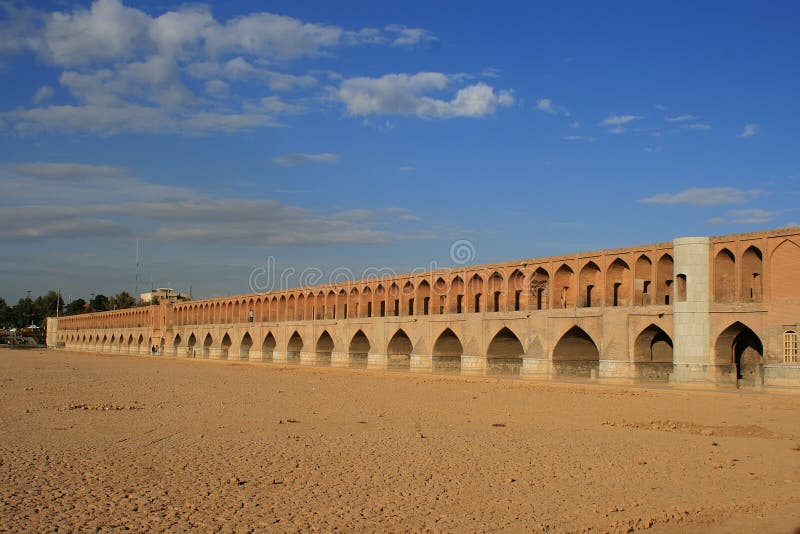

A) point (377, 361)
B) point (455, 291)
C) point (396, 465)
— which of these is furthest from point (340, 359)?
point (396, 465)

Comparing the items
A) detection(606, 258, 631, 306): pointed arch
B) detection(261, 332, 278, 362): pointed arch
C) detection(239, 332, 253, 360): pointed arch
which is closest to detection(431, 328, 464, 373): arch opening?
detection(606, 258, 631, 306): pointed arch

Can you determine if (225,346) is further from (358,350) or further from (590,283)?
(590,283)

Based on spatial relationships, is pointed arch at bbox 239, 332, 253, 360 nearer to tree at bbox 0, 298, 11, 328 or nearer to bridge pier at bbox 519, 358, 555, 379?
bridge pier at bbox 519, 358, 555, 379

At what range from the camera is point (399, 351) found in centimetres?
3628

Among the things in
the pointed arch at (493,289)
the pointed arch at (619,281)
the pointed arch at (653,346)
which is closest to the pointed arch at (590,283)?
the pointed arch at (619,281)

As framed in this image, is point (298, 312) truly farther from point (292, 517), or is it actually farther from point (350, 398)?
point (292, 517)

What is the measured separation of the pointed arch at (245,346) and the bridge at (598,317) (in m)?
10.7

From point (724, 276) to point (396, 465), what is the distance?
53.4ft

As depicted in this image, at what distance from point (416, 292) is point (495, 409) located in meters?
18.4

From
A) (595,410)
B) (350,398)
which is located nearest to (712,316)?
(595,410)

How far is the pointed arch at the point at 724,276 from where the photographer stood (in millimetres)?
22172

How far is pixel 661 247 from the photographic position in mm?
23594

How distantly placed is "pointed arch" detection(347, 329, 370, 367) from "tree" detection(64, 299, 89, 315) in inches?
3437

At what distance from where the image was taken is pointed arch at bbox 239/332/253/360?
52.5 metres
